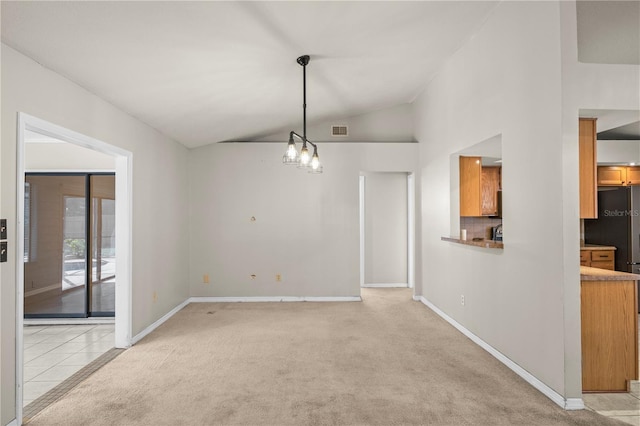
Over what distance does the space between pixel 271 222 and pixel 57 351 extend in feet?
11.0

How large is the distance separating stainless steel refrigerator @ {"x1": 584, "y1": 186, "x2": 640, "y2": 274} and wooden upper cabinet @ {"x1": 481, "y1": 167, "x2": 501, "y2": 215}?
1.32 m

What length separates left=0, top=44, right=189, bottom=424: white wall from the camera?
2.39 meters

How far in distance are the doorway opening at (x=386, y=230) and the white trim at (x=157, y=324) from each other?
3.55 m

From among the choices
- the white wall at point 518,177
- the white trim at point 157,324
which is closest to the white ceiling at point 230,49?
the white wall at point 518,177

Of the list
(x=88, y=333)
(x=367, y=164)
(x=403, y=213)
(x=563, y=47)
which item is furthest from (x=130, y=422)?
(x=403, y=213)

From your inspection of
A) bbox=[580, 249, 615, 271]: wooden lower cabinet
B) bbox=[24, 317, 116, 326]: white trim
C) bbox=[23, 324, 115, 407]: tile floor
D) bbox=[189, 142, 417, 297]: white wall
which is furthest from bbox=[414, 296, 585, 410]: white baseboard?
bbox=[24, 317, 116, 326]: white trim

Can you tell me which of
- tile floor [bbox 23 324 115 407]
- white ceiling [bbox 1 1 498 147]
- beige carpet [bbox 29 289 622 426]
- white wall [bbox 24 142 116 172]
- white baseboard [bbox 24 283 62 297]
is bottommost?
tile floor [bbox 23 324 115 407]

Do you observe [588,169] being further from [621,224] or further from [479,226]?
[479,226]

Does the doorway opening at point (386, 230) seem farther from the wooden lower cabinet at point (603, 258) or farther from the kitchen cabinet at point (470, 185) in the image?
the wooden lower cabinet at point (603, 258)

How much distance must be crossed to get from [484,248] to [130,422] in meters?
3.51

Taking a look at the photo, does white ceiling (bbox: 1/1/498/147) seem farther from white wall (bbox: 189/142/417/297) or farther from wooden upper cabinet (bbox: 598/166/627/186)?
wooden upper cabinet (bbox: 598/166/627/186)

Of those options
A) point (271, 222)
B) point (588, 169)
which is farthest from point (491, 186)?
point (271, 222)

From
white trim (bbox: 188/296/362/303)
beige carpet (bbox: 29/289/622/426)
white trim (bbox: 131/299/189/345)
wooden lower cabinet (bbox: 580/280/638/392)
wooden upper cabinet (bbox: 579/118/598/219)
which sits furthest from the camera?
white trim (bbox: 188/296/362/303)

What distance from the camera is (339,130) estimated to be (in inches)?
258
